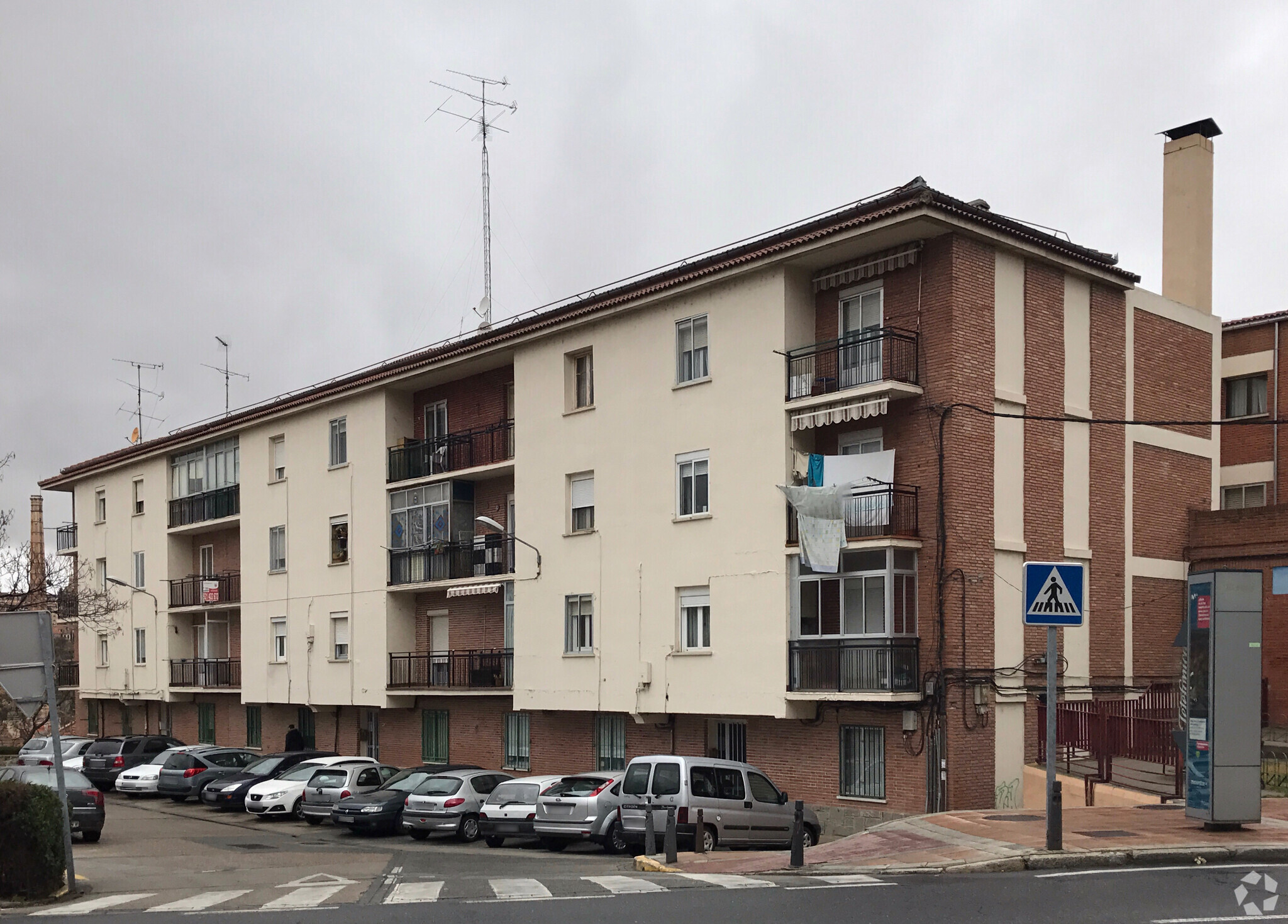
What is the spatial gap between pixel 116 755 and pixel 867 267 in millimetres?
28406

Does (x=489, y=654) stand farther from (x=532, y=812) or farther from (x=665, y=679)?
(x=532, y=812)

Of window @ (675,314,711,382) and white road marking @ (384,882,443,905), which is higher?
window @ (675,314,711,382)

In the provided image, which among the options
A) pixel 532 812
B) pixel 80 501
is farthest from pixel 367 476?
pixel 80 501

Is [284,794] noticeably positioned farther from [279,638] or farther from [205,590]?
[205,590]

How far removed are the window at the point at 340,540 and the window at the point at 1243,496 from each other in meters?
23.2

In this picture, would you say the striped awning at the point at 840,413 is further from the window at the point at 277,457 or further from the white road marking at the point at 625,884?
the window at the point at 277,457

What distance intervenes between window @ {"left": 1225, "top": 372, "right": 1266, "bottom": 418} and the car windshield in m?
20.6

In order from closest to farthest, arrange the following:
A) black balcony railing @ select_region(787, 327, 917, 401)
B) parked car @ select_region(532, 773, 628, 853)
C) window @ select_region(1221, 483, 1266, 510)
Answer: parked car @ select_region(532, 773, 628, 853), black balcony railing @ select_region(787, 327, 917, 401), window @ select_region(1221, 483, 1266, 510)

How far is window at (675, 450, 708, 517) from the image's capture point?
88.7ft

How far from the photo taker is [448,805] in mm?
25828

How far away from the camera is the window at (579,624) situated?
2984cm

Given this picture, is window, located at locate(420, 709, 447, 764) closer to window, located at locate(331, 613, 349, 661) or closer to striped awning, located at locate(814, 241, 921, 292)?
window, located at locate(331, 613, 349, 661)

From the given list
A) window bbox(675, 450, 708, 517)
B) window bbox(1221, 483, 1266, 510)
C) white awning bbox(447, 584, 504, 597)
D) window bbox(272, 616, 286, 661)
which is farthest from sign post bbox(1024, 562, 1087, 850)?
window bbox(272, 616, 286, 661)

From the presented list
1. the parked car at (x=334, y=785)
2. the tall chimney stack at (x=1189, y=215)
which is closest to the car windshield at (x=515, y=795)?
the parked car at (x=334, y=785)
